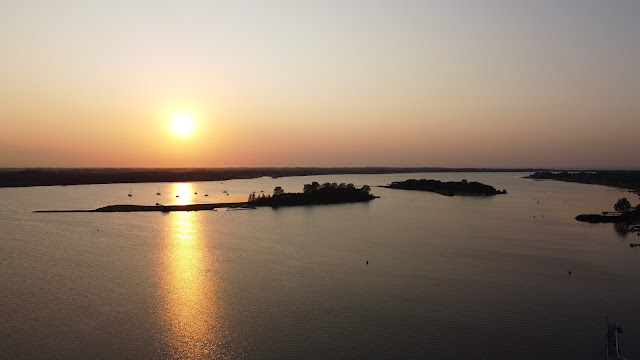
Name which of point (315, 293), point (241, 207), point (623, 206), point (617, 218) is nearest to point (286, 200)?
point (241, 207)

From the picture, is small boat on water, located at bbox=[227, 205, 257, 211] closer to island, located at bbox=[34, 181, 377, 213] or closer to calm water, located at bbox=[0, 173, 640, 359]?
island, located at bbox=[34, 181, 377, 213]

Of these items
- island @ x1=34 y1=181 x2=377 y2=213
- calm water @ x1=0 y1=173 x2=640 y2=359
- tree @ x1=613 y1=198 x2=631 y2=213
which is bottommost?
calm water @ x1=0 y1=173 x2=640 y2=359

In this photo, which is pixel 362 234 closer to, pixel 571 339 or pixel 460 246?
pixel 460 246

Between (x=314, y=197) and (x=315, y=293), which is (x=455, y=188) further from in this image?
(x=315, y=293)

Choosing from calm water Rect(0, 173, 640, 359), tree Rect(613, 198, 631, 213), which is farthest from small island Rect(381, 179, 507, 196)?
calm water Rect(0, 173, 640, 359)

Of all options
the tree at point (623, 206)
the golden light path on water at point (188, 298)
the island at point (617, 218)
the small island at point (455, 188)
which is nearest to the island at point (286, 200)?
the small island at point (455, 188)
